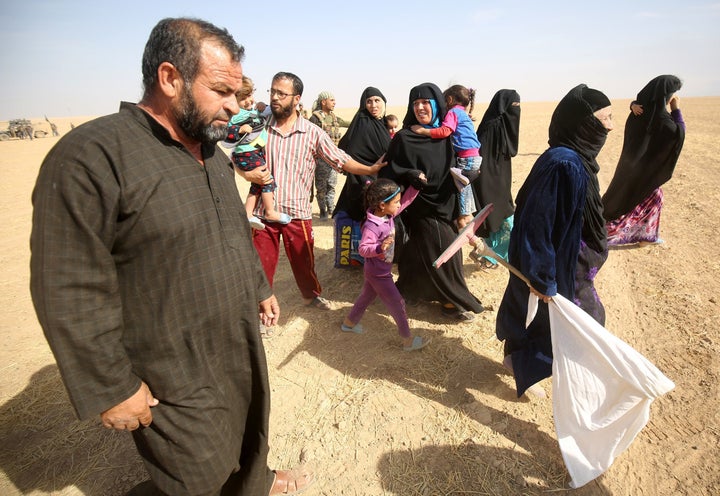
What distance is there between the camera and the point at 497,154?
474cm

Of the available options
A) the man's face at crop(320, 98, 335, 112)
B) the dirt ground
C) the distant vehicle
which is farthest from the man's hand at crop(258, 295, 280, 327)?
the distant vehicle

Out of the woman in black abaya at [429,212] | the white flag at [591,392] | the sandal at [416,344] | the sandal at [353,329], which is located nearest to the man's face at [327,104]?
the woman in black abaya at [429,212]

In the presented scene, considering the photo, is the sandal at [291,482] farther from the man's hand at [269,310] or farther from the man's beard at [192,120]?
the man's beard at [192,120]

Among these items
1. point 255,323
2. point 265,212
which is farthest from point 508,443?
point 265,212

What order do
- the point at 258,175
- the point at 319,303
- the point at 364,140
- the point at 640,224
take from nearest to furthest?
the point at 258,175
the point at 319,303
the point at 364,140
the point at 640,224

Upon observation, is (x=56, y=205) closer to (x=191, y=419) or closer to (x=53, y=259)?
(x=53, y=259)

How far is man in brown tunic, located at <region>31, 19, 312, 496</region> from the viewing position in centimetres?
126

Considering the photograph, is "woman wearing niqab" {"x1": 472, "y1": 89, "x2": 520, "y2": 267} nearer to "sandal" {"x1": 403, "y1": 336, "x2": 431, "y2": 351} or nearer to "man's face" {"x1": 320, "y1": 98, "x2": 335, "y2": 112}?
"sandal" {"x1": 403, "y1": 336, "x2": 431, "y2": 351}

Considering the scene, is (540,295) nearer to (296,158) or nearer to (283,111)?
(296,158)

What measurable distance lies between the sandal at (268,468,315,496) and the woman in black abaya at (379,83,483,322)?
208 centimetres

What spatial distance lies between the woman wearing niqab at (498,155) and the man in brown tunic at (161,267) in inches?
139

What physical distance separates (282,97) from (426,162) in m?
1.37

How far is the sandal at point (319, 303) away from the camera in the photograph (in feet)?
14.2

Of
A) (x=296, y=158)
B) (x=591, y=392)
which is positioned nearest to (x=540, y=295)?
(x=591, y=392)
